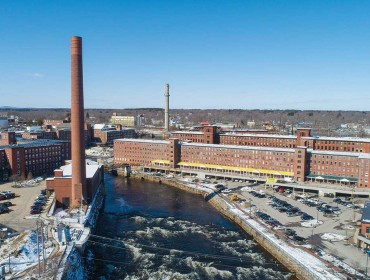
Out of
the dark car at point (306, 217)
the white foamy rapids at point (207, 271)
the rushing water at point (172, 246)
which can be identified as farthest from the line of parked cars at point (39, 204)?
the dark car at point (306, 217)

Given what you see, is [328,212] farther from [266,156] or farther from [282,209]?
[266,156]

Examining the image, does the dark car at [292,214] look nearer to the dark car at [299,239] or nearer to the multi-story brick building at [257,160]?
the dark car at [299,239]

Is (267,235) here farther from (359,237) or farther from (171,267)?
(171,267)

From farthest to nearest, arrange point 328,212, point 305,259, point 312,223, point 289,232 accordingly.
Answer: point 328,212, point 312,223, point 289,232, point 305,259

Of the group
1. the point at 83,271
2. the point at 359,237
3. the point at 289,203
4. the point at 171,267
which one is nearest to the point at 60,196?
the point at 83,271

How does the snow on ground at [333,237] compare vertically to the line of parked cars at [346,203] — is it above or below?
below

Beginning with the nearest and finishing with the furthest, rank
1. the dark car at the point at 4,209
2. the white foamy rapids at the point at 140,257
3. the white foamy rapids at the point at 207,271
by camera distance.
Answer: the white foamy rapids at the point at 207,271, the white foamy rapids at the point at 140,257, the dark car at the point at 4,209

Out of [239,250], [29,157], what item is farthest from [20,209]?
[239,250]
